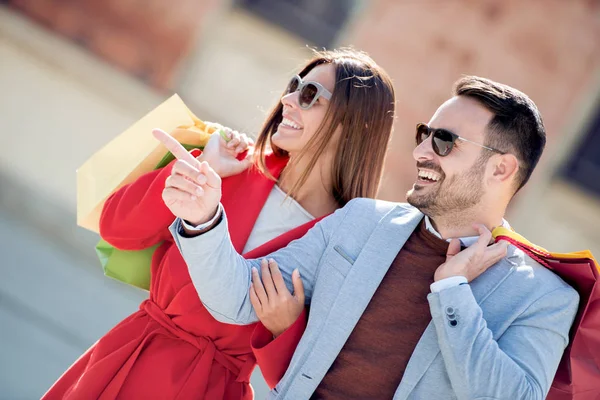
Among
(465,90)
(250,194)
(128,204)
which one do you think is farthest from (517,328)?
(128,204)

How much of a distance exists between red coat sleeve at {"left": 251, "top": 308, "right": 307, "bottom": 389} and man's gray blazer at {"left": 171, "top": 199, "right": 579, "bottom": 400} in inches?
2.5

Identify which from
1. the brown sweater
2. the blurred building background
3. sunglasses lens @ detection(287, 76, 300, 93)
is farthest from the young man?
the blurred building background

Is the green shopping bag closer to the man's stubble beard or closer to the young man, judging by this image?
the young man

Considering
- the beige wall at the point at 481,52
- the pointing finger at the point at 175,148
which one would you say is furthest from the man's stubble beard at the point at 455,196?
the beige wall at the point at 481,52

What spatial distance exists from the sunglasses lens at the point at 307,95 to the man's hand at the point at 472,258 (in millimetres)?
838

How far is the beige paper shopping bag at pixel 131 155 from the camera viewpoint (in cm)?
265

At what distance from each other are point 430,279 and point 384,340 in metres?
0.23

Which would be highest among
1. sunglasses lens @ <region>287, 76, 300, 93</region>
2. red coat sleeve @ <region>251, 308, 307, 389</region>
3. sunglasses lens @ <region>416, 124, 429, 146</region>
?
sunglasses lens @ <region>416, 124, 429, 146</region>

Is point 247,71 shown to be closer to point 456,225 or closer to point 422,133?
point 422,133

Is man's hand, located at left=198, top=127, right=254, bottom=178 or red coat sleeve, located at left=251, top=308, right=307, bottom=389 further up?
man's hand, located at left=198, top=127, right=254, bottom=178

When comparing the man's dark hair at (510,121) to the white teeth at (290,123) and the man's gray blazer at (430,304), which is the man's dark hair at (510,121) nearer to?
the man's gray blazer at (430,304)

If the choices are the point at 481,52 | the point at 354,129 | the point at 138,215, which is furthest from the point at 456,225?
the point at 481,52

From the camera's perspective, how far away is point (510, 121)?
217 cm

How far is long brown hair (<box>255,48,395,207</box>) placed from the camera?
259 cm
